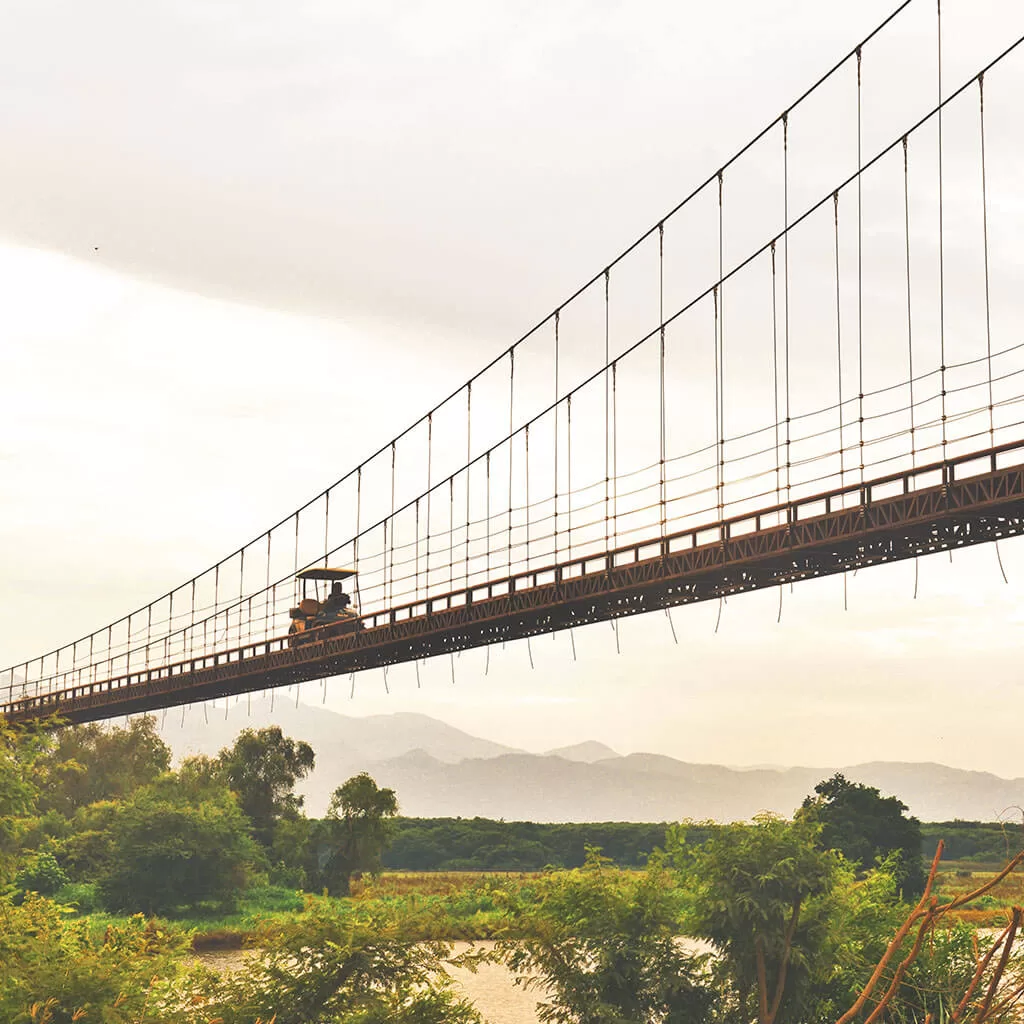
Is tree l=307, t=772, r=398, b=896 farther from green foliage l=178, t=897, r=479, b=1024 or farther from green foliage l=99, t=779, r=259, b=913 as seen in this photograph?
green foliage l=178, t=897, r=479, b=1024

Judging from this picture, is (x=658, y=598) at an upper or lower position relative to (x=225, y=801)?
upper

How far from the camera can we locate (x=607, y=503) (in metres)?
44.1

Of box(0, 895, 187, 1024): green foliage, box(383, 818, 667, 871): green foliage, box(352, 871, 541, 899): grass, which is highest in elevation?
box(0, 895, 187, 1024): green foliage

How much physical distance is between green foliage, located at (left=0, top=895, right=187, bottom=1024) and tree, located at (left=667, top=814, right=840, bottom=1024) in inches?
605

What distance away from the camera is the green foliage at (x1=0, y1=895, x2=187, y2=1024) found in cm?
2022

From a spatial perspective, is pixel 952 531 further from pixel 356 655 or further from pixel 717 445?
pixel 356 655

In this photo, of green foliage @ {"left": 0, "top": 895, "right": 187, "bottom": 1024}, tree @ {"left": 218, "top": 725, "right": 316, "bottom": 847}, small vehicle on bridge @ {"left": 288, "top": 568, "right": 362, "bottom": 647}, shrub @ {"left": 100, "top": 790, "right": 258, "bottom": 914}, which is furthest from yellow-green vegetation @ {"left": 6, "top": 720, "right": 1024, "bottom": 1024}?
tree @ {"left": 218, "top": 725, "right": 316, "bottom": 847}

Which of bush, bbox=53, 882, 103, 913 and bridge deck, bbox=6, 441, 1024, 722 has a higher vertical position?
bridge deck, bbox=6, 441, 1024, 722

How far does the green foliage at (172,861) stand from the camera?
70375mm

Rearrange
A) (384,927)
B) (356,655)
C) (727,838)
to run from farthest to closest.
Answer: (356,655) → (727,838) → (384,927)

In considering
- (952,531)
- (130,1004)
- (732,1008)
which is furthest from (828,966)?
(130,1004)

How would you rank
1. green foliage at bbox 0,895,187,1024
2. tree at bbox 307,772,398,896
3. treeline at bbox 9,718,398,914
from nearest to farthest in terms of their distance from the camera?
1. green foliage at bbox 0,895,187,1024
2. treeline at bbox 9,718,398,914
3. tree at bbox 307,772,398,896

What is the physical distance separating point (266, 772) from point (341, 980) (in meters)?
65.7

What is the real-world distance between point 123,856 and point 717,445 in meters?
46.8
